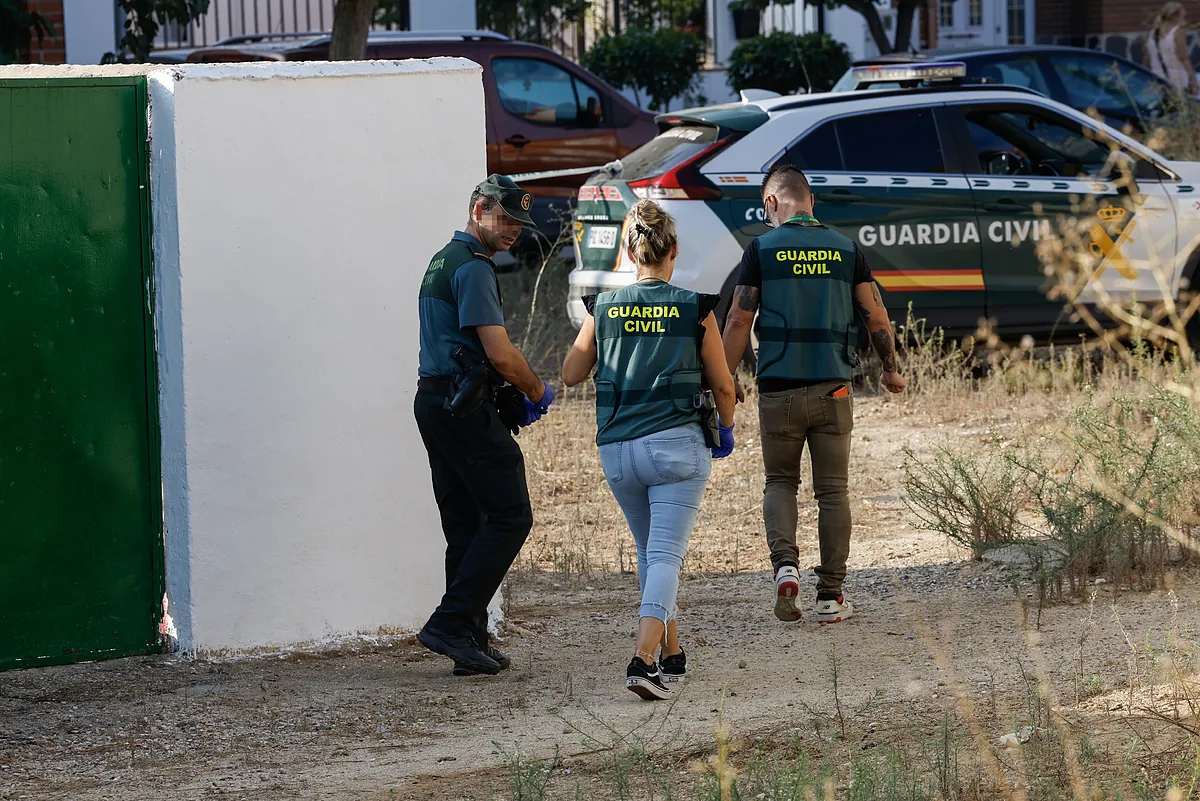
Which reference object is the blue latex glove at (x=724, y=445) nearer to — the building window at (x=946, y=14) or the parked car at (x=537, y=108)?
the parked car at (x=537, y=108)

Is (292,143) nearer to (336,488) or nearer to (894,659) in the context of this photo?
(336,488)

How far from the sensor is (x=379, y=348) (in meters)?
5.69

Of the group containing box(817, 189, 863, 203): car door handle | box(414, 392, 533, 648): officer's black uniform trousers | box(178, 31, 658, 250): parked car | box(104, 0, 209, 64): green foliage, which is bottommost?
box(414, 392, 533, 648): officer's black uniform trousers

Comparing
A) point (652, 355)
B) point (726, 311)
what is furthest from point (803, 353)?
point (726, 311)

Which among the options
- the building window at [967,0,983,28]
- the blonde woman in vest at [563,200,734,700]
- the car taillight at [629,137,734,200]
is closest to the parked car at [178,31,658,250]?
the car taillight at [629,137,734,200]

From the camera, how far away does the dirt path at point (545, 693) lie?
4.45m

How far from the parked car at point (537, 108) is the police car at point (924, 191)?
288 centimetres

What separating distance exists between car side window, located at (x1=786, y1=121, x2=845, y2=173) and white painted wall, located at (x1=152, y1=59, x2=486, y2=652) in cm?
412

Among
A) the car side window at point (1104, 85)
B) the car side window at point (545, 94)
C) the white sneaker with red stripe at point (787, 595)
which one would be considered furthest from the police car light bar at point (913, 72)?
the white sneaker with red stripe at point (787, 595)

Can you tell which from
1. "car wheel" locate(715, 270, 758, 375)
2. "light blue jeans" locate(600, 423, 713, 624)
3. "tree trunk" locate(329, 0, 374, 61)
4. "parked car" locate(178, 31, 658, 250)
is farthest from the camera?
"parked car" locate(178, 31, 658, 250)

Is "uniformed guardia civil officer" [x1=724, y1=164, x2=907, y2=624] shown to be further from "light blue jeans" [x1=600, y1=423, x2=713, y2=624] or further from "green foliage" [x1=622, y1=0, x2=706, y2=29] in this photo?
"green foliage" [x1=622, y1=0, x2=706, y2=29]

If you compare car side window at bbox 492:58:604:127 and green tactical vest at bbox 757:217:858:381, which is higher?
car side window at bbox 492:58:604:127

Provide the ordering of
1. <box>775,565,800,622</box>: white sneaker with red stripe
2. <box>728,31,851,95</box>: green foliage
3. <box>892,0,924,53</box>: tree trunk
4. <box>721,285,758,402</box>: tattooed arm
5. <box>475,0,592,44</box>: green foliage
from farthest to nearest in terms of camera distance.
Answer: <box>475,0,592,44</box>: green foliage
<box>728,31,851,95</box>: green foliage
<box>892,0,924,53</box>: tree trunk
<box>775,565,800,622</box>: white sneaker with red stripe
<box>721,285,758,402</box>: tattooed arm

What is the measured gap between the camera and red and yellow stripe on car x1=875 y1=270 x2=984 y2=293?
9.80 meters
